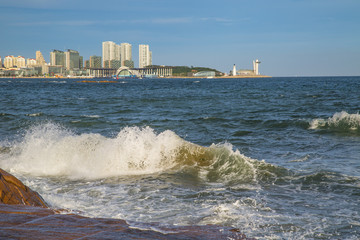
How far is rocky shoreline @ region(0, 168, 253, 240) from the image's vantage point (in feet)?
11.0

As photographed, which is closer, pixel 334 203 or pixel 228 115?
pixel 334 203

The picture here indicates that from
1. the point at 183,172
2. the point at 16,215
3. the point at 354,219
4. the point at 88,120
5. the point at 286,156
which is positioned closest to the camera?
the point at 16,215

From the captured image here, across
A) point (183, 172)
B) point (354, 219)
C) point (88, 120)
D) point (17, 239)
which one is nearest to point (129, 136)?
point (183, 172)

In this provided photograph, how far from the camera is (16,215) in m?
3.89

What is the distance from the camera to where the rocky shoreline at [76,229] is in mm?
3357

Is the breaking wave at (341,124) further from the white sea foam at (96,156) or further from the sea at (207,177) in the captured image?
the white sea foam at (96,156)

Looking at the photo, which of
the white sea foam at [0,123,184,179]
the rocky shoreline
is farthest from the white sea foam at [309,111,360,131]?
the rocky shoreline

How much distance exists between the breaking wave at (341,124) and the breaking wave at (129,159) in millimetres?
7516

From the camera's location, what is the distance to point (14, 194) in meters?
4.89

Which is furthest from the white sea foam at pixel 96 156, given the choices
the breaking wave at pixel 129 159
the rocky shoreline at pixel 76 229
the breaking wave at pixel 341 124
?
the breaking wave at pixel 341 124

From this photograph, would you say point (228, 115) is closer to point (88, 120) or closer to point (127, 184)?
point (88, 120)

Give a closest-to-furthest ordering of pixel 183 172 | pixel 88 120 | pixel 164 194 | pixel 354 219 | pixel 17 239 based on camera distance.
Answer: pixel 17 239 → pixel 354 219 → pixel 164 194 → pixel 183 172 → pixel 88 120

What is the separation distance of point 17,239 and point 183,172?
6254mm

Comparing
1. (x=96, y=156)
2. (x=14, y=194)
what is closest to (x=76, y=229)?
(x=14, y=194)
